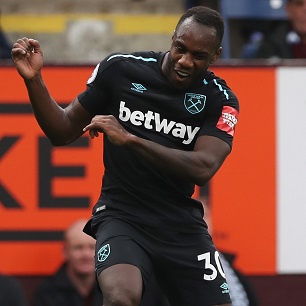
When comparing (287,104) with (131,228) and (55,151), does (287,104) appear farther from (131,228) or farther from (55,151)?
(131,228)

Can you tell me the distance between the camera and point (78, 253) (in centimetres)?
787

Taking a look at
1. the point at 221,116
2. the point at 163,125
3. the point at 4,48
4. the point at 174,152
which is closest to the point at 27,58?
the point at 163,125

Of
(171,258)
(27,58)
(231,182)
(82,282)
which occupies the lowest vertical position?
(82,282)

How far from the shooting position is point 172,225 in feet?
18.7

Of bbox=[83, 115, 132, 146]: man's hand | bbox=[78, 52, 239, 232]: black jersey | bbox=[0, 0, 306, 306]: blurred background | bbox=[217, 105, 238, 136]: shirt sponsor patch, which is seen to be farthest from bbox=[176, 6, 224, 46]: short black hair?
bbox=[0, 0, 306, 306]: blurred background

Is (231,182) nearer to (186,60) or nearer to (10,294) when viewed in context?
(10,294)

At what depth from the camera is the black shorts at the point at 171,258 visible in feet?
18.0

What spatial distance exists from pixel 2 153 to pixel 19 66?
8.53ft

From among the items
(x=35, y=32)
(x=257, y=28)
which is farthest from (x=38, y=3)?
(x=257, y=28)

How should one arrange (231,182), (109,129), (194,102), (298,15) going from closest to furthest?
1. (109,129)
2. (194,102)
3. (231,182)
4. (298,15)

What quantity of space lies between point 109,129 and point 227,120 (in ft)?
2.80

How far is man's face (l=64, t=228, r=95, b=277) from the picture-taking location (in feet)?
25.7

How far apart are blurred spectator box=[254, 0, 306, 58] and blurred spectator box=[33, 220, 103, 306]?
7.57 ft

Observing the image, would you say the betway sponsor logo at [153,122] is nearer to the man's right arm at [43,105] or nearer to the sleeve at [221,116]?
the sleeve at [221,116]
